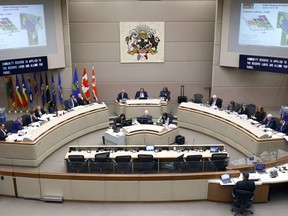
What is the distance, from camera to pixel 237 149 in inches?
497

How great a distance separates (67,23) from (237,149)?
30.1 ft

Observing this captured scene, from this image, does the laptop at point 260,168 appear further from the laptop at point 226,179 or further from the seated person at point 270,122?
the seated person at point 270,122

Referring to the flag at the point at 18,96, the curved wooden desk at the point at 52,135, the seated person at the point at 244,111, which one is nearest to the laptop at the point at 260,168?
the seated person at the point at 244,111

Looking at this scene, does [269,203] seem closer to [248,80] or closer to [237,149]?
[237,149]

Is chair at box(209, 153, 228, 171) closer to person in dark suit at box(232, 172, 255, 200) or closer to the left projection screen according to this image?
person in dark suit at box(232, 172, 255, 200)

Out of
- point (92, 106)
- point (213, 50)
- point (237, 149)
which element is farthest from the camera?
point (213, 50)

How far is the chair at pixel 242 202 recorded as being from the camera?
9109 millimetres

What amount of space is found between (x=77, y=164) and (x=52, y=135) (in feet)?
8.00

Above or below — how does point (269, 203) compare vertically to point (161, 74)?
below

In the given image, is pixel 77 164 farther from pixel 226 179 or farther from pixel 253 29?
pixel 253 29

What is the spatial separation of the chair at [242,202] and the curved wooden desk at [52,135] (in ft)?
20.2

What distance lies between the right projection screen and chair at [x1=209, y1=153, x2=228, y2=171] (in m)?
6.55

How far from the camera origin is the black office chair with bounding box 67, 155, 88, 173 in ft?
34.0

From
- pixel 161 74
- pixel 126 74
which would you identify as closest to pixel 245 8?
pixel 161 74
